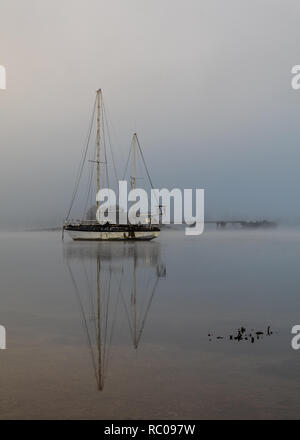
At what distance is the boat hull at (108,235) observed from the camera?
7700 centimetres

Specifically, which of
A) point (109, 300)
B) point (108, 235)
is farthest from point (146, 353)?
point (108, 235)

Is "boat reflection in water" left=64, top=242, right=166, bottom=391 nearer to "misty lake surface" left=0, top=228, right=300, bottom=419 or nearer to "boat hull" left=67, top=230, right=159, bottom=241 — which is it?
"misty lake surface" left=0, top=228, right=300, bottom=419

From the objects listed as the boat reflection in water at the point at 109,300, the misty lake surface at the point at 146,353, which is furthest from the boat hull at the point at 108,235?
the misty lake surface at the point at 146,353

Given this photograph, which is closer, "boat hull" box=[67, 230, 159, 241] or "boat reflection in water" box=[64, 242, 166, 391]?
"boat reflection in water" box=[64, 242, 166, 391]

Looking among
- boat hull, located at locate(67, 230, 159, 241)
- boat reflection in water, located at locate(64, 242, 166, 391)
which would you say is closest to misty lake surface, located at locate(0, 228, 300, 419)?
boat reflection in water, located at locate(64, 242, 166, 391)

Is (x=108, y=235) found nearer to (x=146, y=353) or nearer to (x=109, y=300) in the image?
(x=109, y=300)

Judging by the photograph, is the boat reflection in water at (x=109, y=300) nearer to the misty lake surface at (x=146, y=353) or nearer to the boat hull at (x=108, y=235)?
the misty lake surface at (x=146, y=353)

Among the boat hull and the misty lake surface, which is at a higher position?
the boat hull

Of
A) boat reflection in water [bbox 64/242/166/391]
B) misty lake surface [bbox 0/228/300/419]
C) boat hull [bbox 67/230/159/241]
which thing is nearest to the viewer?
misty lake surface [bbox 0/228/300/419]

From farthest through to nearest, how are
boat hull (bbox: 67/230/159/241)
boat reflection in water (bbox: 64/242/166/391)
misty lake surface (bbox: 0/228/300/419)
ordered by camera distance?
boat hull (bbox: 67/230/159/241), boat reflection in water (bbox: 64/242/166/391), misty lake surface (bbox: 0/228/300/419)

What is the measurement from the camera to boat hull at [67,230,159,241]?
77.0m

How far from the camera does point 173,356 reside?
11078mm

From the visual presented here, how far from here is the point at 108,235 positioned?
3034 inches
